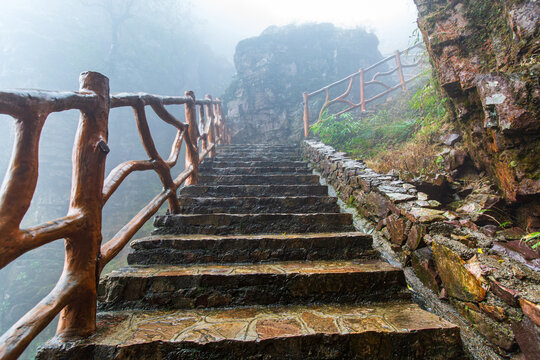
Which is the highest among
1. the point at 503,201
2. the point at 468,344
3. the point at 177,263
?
the point at 503,201

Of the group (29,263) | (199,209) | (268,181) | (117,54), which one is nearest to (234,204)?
(199,209)

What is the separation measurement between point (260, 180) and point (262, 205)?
31.9 inches

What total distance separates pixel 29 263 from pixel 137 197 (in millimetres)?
5554

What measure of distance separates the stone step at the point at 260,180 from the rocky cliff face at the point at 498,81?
74.4 inches

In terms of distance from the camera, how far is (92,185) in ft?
4.10

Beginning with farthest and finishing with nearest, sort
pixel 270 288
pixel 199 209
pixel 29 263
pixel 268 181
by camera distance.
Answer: pixel 29 263, pixel 268 181, pixel 199 209, pixel 270 288

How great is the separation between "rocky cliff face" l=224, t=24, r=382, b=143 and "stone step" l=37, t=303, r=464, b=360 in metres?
9.41

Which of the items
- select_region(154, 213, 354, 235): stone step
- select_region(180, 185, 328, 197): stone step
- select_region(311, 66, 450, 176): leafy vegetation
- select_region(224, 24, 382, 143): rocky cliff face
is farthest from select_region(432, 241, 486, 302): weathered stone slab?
select_region(224, 24, 382, 143): rocky cliff face

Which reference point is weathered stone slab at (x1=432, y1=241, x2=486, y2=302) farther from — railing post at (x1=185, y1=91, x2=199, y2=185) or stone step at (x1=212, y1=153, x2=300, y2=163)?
stone step at (x1=212, y1=153, x2=300, y2=163)

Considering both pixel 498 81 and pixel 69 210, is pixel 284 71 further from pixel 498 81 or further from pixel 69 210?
pixel 69 210

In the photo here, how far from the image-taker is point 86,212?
1.20 metres

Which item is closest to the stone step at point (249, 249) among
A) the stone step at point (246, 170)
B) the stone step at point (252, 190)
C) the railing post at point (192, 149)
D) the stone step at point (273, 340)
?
the stone step at point (273, 340)

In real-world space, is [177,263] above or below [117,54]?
below

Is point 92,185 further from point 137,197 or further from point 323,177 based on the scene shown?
point 137,197
